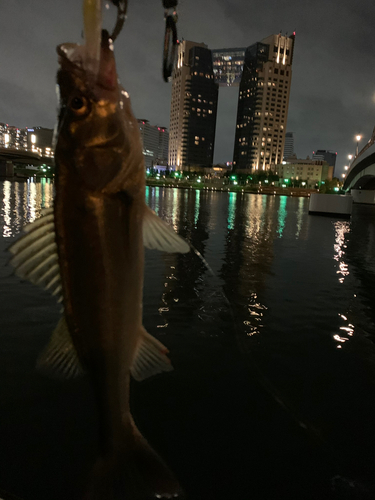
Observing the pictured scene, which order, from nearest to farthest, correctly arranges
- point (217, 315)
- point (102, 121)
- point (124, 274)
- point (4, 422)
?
point (102, 121) < point (124, 274) < point (4, 422) < point (217, 315)

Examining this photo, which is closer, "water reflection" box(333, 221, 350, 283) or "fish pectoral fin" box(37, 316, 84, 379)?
"fish pectoral fin" box(37, 316, 84, 379)

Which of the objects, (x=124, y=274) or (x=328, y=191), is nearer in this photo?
(x=124, y=274)

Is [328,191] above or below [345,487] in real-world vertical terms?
above

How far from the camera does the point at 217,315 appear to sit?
23.5ft

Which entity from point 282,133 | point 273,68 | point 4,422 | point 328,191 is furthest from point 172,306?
point 273,68

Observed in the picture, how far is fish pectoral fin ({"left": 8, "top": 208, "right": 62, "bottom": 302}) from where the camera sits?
150 centimetres

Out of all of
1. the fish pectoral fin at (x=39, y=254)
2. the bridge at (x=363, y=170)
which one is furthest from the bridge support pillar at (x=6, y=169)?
the fish pectoral fin at (x=39, y=254)

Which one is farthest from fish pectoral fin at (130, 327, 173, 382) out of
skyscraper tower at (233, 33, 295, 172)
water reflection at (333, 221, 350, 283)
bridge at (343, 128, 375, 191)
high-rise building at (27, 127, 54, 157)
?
skyscraper tower at (233, 33, 295, 172)

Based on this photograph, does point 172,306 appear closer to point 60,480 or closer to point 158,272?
point 158,272

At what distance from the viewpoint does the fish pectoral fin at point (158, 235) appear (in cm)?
156

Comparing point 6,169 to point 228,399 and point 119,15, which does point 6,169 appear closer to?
point 228,399

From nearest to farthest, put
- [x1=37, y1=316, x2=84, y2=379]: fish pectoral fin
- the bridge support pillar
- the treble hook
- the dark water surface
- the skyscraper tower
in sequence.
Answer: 1. the treble hook
2. [x1=37, y1=316, x2=84, y2=379]: fish pectoral fin
3. the dark water surface
4. the bridge support pillar
5. the skyscraper tower

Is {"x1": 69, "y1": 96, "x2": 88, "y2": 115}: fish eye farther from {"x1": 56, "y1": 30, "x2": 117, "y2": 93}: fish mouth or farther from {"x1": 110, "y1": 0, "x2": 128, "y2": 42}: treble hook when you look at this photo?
{"x1": 110, "y1": 0, "x2": 128, "y2": 42}: treble hook

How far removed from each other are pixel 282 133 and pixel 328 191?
6984 inches
